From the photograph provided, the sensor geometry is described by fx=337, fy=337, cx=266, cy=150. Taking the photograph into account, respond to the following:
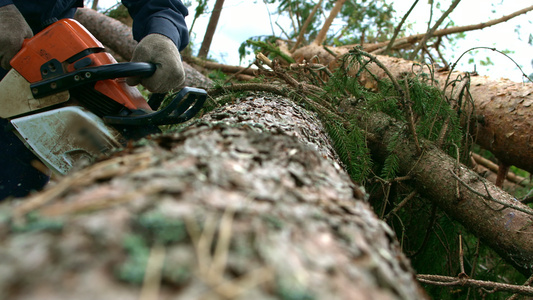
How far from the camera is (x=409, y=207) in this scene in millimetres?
2207

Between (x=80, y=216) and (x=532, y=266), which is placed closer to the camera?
(x=80, y=216)

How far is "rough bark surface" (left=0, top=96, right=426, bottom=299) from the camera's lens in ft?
1.33

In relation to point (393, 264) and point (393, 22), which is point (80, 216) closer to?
point (393, 264)

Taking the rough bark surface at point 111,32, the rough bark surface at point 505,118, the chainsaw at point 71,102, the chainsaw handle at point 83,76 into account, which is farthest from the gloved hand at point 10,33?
the rough bark surface at point 111,32

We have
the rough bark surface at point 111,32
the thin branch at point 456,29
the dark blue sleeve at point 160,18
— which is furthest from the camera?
the rough bark surface at point 111,32

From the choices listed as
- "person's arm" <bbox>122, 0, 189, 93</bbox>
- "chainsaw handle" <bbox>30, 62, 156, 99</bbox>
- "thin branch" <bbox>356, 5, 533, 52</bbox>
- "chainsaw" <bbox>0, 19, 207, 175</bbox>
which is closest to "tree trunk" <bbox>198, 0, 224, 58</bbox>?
"thin branch" <bbox>356, 5, 533, 52</bbox>

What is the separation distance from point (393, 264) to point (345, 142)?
3.83 feet

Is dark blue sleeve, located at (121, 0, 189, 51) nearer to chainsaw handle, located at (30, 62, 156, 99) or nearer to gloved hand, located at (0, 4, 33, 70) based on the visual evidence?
chainsaw handle, located at (30, 62, 156, 99)

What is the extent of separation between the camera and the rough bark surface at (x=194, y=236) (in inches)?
16.0

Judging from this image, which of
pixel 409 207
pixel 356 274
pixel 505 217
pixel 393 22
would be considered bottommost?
pixel 409 207

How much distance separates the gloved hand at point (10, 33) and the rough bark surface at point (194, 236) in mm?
1485

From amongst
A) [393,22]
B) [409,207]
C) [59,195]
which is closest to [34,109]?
[59,195]

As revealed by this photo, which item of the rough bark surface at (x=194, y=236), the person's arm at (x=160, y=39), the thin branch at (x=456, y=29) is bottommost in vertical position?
the rough bark surface at (x=194, y=236)

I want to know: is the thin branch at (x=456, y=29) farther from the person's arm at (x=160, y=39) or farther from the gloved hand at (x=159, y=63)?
the gloved hand at (x=159, y=63)
